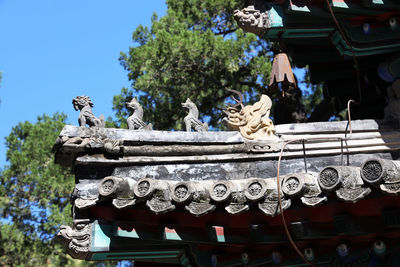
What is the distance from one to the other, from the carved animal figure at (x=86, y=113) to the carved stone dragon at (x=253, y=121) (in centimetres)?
119

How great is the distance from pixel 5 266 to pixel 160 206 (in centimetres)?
1667

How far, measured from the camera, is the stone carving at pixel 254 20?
6211mm

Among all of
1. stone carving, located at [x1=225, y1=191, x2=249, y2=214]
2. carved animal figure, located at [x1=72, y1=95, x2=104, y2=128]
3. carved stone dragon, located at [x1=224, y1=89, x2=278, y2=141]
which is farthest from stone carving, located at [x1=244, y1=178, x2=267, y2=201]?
carved animal figure, located at [x1=72, y1=95, x2=104, y2=128]

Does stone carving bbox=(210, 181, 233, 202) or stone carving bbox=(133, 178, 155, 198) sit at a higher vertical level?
stone carving bbox=(133, 178, 155, 198)

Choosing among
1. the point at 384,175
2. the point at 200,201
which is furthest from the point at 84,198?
the point at 384,175

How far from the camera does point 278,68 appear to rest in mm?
6449

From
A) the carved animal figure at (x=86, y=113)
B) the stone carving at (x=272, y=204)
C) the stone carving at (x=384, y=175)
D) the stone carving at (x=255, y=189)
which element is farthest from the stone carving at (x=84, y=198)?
the stone carving at (x=384, y=175)

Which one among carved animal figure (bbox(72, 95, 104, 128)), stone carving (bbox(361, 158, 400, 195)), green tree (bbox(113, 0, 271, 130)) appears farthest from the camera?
green tree (bbox(113, 0, 271, 130))

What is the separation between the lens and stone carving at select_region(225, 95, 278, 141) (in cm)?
587

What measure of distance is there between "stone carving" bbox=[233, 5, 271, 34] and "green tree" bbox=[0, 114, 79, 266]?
517 inches

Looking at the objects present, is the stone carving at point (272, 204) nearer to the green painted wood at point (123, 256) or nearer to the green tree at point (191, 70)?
the green painted wood at point (123, 256)

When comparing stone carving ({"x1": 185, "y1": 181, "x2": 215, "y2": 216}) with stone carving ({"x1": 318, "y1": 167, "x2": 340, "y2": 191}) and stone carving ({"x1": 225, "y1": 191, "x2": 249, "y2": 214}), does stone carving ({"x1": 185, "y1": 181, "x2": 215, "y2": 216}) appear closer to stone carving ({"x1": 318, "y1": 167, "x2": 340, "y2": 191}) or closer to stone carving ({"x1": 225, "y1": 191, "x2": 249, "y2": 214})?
stone carving ({"x1": 225, "y1": 191, "x2": 249, "y2": 214})

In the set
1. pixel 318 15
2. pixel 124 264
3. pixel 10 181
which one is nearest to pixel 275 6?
pixel 318 15

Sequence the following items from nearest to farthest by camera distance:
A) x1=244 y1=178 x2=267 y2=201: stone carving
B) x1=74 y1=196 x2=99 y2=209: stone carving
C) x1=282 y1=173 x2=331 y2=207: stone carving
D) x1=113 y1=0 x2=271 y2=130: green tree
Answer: x1=282 y1=173 x2=331 y2=207: stone carving, x1=244 y1=178 x2=267 y2=201: stone carving, x1=74 y1=196 x2=99 y2=209: stone carving, x1=113 y1=0 x2=271 y2=130: green tree
